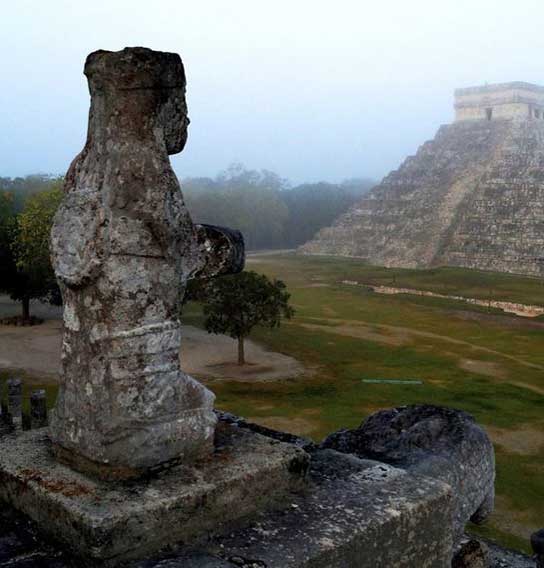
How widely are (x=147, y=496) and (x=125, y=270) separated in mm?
982

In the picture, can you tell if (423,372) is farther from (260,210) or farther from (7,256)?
(260,210)

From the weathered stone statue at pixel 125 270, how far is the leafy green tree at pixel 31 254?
871 inches

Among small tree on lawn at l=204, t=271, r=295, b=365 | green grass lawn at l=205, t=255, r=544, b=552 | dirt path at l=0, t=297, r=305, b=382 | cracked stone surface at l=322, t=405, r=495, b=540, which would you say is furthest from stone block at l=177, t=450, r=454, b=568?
small tree on lawn at l=204, t=271, r=295, b=365

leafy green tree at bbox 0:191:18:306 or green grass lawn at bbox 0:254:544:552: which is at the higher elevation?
leafy green tree at bbox 0:191:18:306

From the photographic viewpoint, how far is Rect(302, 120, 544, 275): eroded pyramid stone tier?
170ft

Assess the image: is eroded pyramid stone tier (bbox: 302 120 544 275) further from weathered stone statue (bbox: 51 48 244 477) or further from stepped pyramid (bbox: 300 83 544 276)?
weathered stone statue (bbox: 51 48 244 477)

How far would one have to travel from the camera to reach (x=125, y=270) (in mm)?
3287

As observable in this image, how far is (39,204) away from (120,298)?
83.5 feet

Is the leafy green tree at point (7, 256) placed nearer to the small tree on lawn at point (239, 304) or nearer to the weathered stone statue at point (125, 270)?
the small tree on lawn at point (239, 304)

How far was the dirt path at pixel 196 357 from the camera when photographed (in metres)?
18.8

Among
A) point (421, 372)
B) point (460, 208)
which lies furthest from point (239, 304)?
point (460, 208)

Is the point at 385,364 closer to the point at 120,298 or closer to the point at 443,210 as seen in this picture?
the point at 120,298

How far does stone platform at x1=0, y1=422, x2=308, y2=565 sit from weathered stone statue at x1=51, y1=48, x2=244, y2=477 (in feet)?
0.50

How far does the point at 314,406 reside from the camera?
15.9 m
